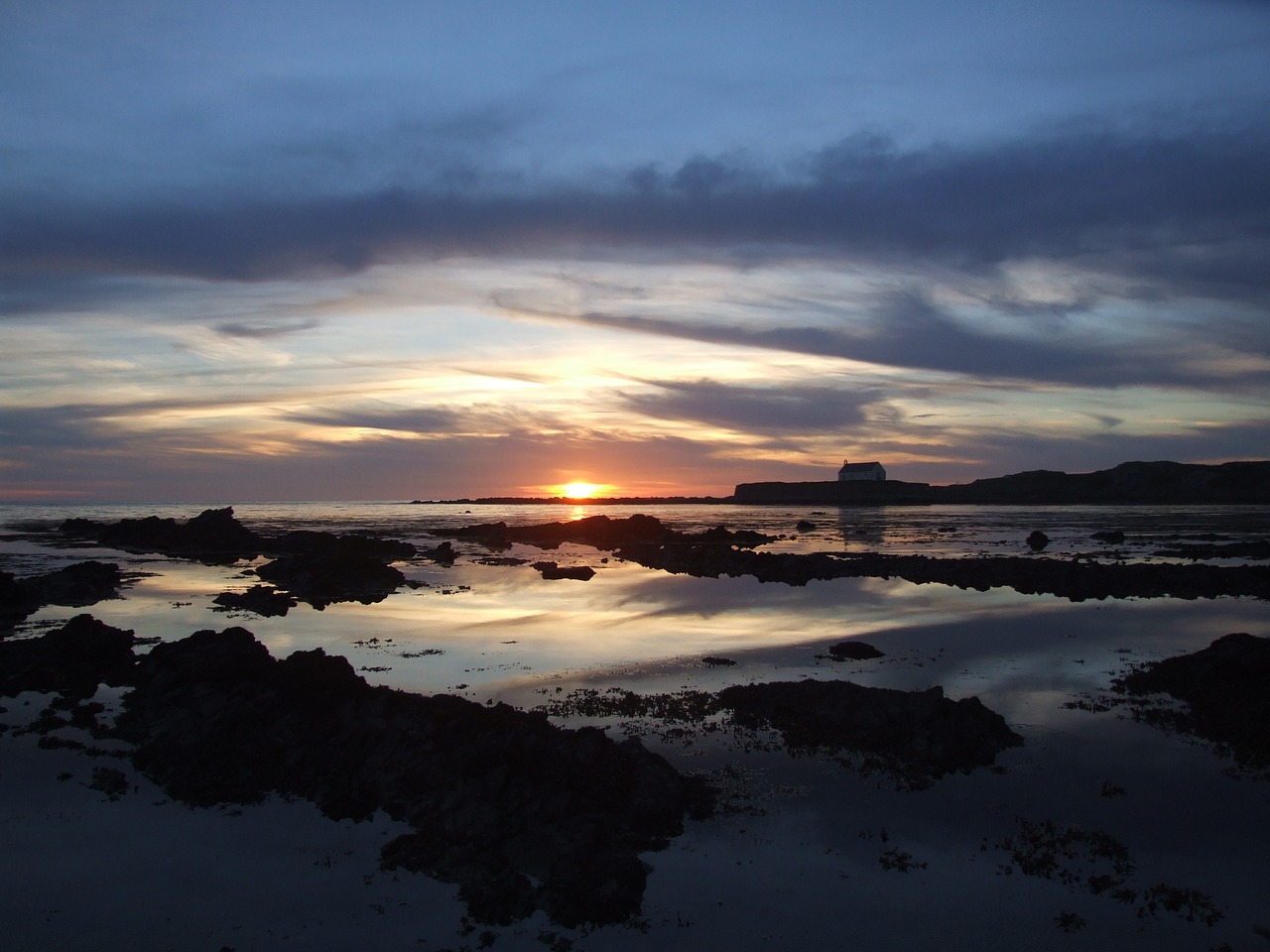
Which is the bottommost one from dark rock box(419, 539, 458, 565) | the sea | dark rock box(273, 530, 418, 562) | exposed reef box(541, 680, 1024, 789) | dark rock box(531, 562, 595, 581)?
the sea

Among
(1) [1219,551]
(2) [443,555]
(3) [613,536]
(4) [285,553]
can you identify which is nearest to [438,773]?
(2) [443,555]

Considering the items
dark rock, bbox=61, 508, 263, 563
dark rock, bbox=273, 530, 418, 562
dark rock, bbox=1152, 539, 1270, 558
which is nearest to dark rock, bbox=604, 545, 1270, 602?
dark rock, bbox=1152, 539, 1270, 558

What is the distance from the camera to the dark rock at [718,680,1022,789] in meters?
15.8

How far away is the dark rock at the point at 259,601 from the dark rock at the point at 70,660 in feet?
34.5

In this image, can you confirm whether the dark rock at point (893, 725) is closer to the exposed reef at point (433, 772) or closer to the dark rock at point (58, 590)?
the exposed reef at point (433, 772)

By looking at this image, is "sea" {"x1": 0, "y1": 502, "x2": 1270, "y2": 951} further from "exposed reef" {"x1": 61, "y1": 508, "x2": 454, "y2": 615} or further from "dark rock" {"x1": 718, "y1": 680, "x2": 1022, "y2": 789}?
"exposed reef" {"x1": 61, "y1": 508, "x2": 454, "y2": 615}

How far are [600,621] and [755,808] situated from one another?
19839mm

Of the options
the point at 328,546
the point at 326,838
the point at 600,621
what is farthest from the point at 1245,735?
the point at 328,546

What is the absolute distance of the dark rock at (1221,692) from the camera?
16828 millimetres

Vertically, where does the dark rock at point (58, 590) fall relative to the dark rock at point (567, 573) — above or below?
above

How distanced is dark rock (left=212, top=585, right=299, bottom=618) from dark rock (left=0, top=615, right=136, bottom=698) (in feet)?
34.5

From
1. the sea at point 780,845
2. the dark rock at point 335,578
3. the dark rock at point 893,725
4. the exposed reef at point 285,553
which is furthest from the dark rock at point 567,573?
the dark rock at point 893,725

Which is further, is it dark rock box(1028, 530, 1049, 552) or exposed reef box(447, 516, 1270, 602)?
dark rock box(1028, 530, 1049, 552)

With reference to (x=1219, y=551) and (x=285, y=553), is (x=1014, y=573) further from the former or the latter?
(x=285, y=553)
